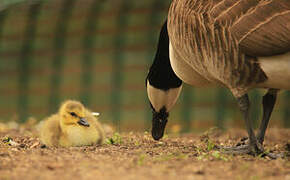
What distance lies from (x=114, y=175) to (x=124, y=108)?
546 cm

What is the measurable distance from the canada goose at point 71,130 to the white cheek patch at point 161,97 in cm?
69

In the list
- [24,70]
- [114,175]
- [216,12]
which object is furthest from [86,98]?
[114,175]

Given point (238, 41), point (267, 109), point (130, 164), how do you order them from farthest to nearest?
point (267, 109) → point (238, 41) → point (130, 164)

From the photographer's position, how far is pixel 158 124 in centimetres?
469

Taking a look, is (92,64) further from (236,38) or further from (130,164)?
(130,164)

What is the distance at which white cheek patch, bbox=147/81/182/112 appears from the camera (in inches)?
182

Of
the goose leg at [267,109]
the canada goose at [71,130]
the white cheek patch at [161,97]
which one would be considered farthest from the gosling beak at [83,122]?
the goose leg at [267,109]

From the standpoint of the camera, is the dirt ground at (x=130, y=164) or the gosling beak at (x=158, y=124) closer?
the dirt ground at (x=130, y=164)

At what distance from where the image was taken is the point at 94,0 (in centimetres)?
834

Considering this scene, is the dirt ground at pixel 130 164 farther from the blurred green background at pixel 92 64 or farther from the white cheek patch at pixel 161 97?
the blurred green background at pixel 92 64

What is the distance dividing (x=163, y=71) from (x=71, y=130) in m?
1.15

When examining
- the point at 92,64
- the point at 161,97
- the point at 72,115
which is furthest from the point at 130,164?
the point at 92,64

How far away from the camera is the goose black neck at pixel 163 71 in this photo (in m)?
4.61

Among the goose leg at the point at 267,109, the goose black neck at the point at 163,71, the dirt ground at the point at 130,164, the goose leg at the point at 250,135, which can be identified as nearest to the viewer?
the dirt ground at the point at 130,164
